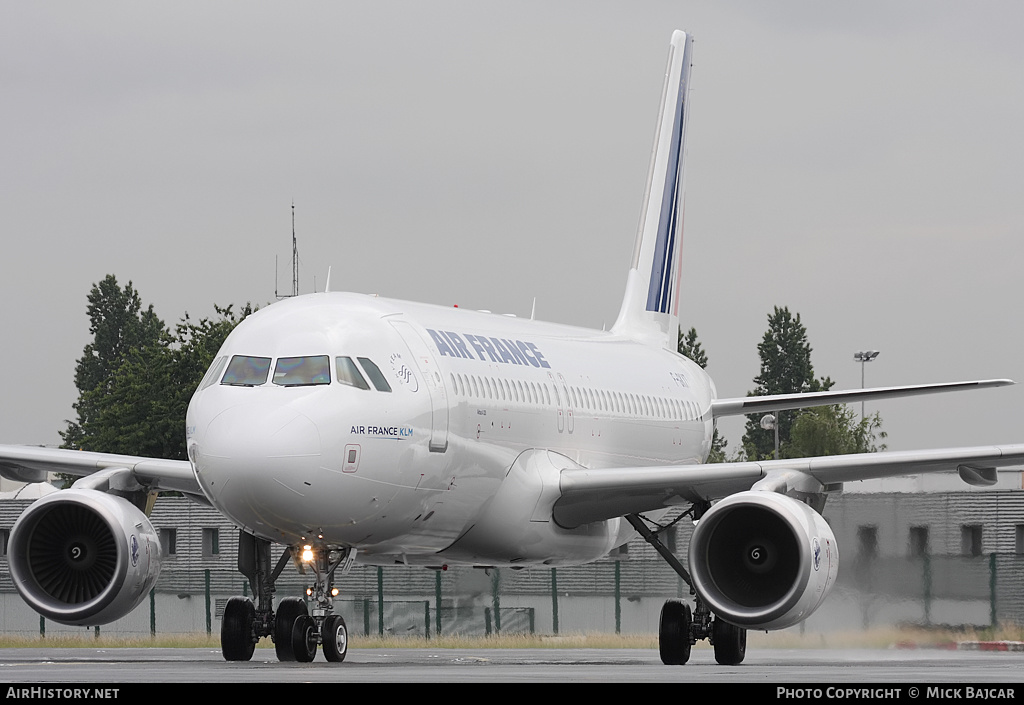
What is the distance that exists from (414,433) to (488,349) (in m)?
3.28

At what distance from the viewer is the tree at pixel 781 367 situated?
102 m

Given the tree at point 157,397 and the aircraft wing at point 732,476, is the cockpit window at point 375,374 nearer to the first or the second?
the aircraft wing at point 732,476

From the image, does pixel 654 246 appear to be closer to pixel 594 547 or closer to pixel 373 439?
pixel 594 547

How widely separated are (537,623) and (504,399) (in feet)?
52.0

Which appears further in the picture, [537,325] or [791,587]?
[537,325]

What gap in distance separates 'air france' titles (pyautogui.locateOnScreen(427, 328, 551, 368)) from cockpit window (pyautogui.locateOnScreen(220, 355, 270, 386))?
267 centimetres

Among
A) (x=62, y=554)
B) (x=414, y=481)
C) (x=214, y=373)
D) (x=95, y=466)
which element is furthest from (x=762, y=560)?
(x=95, y=466)

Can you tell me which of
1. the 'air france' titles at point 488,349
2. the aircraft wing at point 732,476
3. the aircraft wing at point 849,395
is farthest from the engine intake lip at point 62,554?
the aircraft wing at point 849,395

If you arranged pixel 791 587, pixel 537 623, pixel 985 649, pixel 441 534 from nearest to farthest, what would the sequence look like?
pixel 791 587
pixel 441 534
pixel 985 649
pixel 537 623

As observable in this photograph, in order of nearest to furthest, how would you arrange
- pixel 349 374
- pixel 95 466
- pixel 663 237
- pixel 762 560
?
pixel 349 374
pixel 762 560
pixel 95 466
pixel 663 237

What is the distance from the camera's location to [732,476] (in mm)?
23188

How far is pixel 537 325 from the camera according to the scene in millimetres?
27188

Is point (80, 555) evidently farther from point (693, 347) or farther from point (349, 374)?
point (693, 347)

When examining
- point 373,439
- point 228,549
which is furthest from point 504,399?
point 228,549
